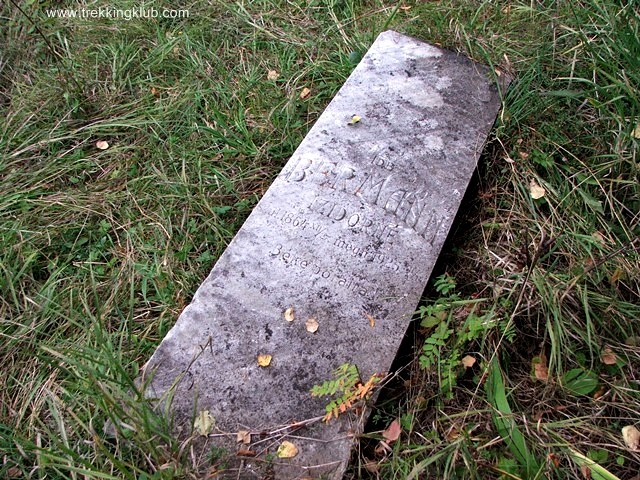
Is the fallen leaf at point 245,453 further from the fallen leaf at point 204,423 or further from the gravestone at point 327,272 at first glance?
the fallen leaf at point 204,423

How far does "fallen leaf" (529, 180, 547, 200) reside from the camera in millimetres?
2283

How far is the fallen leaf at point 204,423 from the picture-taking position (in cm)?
174

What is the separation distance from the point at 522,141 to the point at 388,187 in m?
0.69

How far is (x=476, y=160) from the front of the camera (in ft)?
7.61

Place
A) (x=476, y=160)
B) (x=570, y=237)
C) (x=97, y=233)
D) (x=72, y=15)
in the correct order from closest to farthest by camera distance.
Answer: (x=570, y=237), (x=476, y=160), (x=97, y=233), (x=72, y=15)

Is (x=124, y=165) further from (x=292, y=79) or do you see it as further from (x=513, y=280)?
(x=513, y=280)

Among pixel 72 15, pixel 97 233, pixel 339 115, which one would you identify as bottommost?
pixel 97 233

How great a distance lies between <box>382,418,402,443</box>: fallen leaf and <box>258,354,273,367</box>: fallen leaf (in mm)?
442

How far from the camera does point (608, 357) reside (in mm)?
1899

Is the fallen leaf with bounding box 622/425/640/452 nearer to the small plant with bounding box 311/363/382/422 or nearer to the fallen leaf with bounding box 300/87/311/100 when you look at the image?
the small plant with bounding box 311/363/382/422

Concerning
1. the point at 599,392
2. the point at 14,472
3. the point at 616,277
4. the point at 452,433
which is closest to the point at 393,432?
the point at 452,433

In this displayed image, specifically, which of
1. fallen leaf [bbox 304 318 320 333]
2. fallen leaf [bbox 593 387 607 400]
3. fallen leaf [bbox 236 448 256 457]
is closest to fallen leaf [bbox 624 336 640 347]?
fallen leaf [bbox 593 387 607 400]

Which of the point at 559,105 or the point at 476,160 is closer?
the point at 476,160

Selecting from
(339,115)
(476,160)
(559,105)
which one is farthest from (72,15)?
(559,105)
